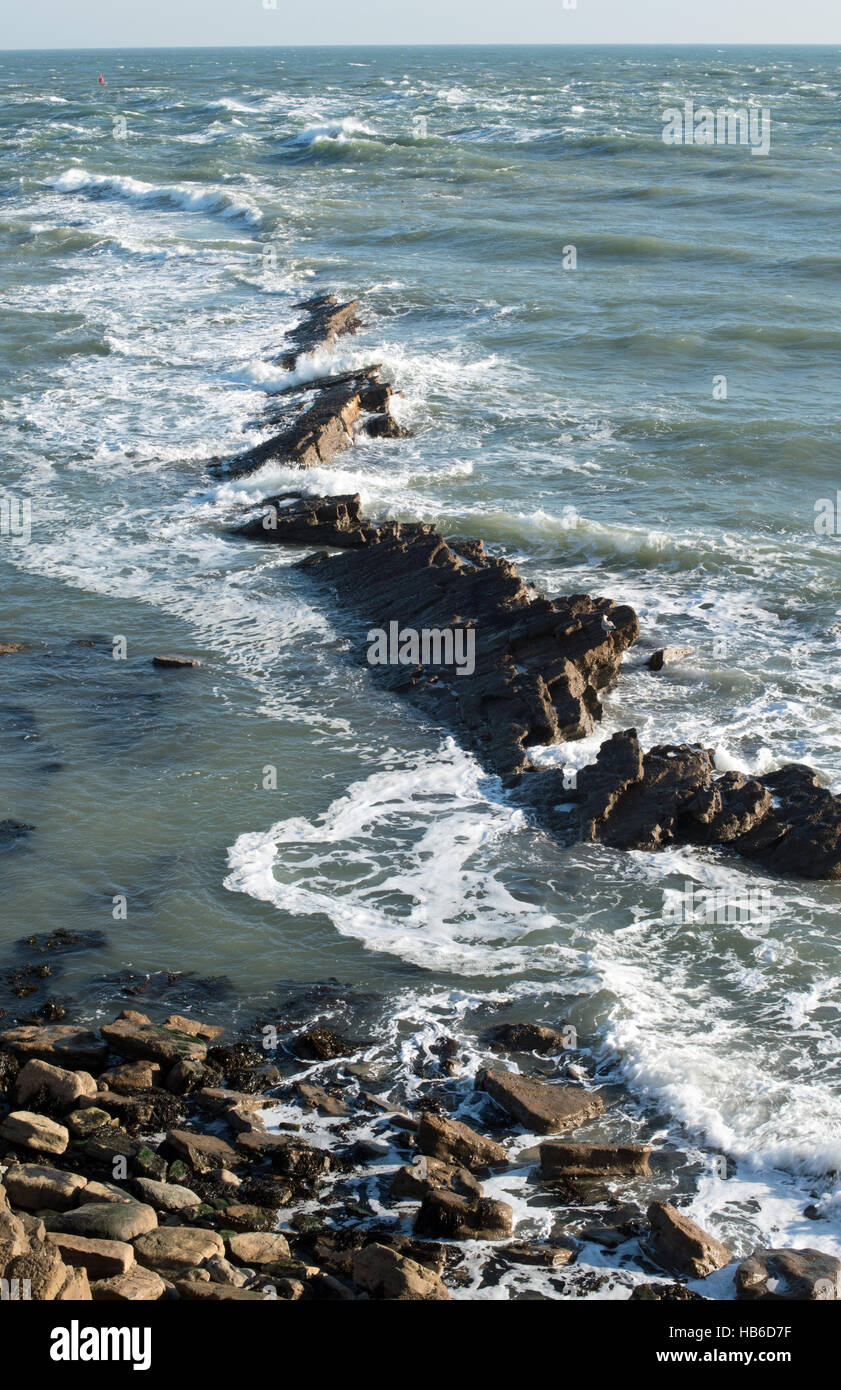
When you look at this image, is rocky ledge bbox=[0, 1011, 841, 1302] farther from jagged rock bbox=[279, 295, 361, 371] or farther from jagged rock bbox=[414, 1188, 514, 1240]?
jagged rock bbox=[279, 295, 361, 371]

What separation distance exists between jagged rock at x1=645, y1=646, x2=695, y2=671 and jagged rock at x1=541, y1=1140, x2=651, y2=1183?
8.07 meters

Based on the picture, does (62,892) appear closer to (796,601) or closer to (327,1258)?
(327,1258)

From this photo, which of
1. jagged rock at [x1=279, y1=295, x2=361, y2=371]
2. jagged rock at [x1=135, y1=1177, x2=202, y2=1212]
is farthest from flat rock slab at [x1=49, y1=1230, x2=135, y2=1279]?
jagged rock at [x1=279, y1=295, x2=361, y2=371]

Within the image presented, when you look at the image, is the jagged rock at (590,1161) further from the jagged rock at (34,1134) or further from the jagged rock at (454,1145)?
the jagged rock at (34,1134)

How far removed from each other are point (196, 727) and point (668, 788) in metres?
5.09

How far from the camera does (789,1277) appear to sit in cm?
700

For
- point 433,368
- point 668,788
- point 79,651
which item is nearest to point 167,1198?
point 668,788

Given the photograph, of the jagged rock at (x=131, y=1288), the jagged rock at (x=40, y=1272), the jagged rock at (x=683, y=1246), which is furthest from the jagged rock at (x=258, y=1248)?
the jagged rock at (x=683, y=1246)

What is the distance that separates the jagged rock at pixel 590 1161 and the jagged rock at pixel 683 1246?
23.4 inches

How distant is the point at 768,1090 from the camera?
879 centimetres

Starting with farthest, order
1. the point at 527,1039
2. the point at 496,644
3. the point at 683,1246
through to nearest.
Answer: the point at 496,644 → the point at 527,1039 → the point at 683,1246

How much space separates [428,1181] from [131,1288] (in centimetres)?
206

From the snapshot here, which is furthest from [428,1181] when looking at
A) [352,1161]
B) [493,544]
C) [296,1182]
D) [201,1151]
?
[493,544]

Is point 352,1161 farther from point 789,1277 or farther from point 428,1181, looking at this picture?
point 789,1277
